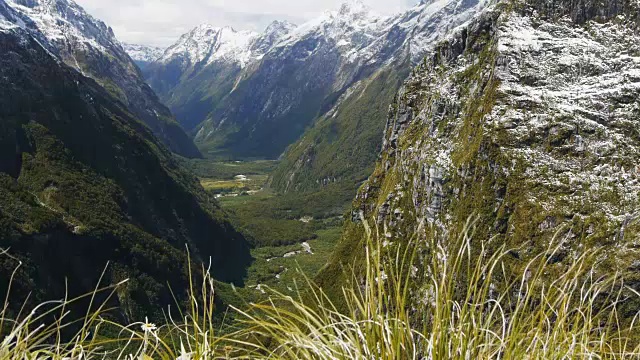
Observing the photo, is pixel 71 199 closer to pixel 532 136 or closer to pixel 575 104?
pixel 532 136

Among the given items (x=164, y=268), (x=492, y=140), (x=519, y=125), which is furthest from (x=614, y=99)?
(x=164, y=268)

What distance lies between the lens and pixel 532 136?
84562mm

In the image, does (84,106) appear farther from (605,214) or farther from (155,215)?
(605,214)

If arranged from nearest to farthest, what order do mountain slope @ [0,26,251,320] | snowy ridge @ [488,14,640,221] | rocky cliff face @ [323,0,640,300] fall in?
rocky cliff face @ [323,0,640,300], snowy ridge @ [488,14,640,221], mountain slope @ [0,26,251,320]

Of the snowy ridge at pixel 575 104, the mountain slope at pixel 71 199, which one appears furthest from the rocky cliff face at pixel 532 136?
the mountain slope at pixel 71 199

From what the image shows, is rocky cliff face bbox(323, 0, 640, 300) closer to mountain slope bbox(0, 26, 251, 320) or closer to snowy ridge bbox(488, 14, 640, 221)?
snowy ridge bbox(488, 14, 640, 221)

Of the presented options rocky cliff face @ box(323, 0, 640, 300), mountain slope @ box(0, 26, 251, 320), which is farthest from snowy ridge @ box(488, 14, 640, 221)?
mountain slope @ box(0, 26, 251, 320)

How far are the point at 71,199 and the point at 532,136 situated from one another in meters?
122

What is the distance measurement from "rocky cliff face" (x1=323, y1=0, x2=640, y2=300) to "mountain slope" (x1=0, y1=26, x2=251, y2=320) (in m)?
64.3

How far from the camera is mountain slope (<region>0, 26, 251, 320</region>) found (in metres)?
102

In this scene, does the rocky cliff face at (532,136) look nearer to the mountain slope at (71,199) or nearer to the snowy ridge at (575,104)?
the snowy ridge at (575,104)

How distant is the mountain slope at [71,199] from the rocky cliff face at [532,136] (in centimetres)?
6426

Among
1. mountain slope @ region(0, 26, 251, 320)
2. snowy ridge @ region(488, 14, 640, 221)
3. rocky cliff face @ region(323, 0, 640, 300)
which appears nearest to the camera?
rocky cliff face @ region(323, 0, 640, 300)

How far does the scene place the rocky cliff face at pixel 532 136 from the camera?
70.1 meters
